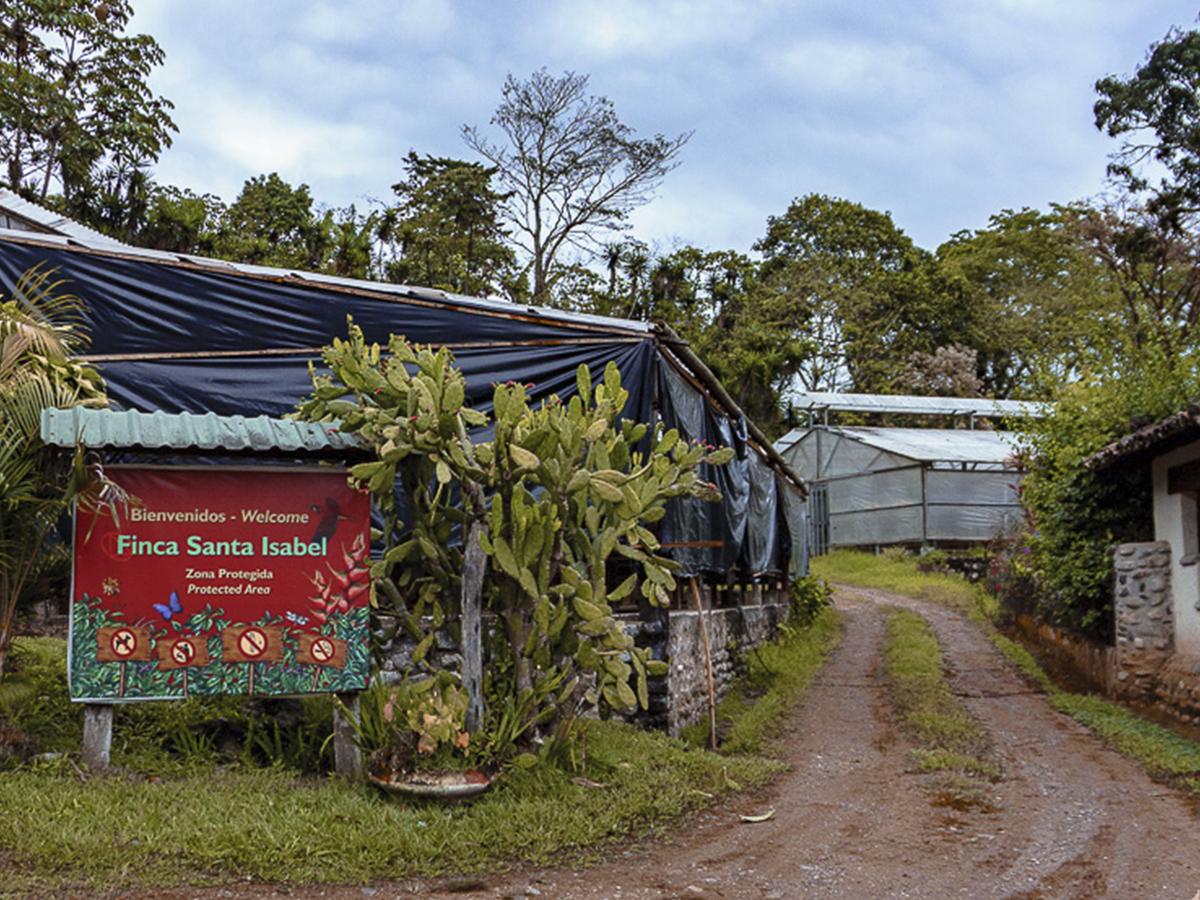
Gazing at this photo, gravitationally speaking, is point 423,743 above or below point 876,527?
below

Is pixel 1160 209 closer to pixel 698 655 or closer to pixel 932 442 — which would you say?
pixel 932 442

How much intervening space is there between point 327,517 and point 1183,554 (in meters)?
8.14

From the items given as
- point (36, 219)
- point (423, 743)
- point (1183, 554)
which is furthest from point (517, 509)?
point (36, 219)

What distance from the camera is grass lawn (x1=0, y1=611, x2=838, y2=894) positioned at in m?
5.07

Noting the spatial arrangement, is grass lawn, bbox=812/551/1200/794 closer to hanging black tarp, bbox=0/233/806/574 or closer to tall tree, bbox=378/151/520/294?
hanging black tarp, bbox=0/233/806/574

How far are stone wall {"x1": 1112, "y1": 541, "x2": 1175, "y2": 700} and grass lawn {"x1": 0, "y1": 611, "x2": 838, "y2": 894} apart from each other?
530 cm

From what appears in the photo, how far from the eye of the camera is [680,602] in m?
10.5

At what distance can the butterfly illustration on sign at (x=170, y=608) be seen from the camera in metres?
6.33

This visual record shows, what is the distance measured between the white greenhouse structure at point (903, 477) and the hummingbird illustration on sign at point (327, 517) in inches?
675

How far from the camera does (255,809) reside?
5.65 metres

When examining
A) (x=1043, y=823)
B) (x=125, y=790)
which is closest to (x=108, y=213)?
(x=125, y=790)

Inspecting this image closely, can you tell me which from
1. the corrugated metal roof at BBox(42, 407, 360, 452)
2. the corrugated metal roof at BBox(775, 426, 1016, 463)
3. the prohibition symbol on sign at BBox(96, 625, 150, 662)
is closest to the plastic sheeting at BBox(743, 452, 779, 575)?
the corrugated metal roof at BBox(42, 407, 360, 452)

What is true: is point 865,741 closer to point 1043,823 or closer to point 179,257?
point 1043,823

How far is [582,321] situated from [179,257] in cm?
341
